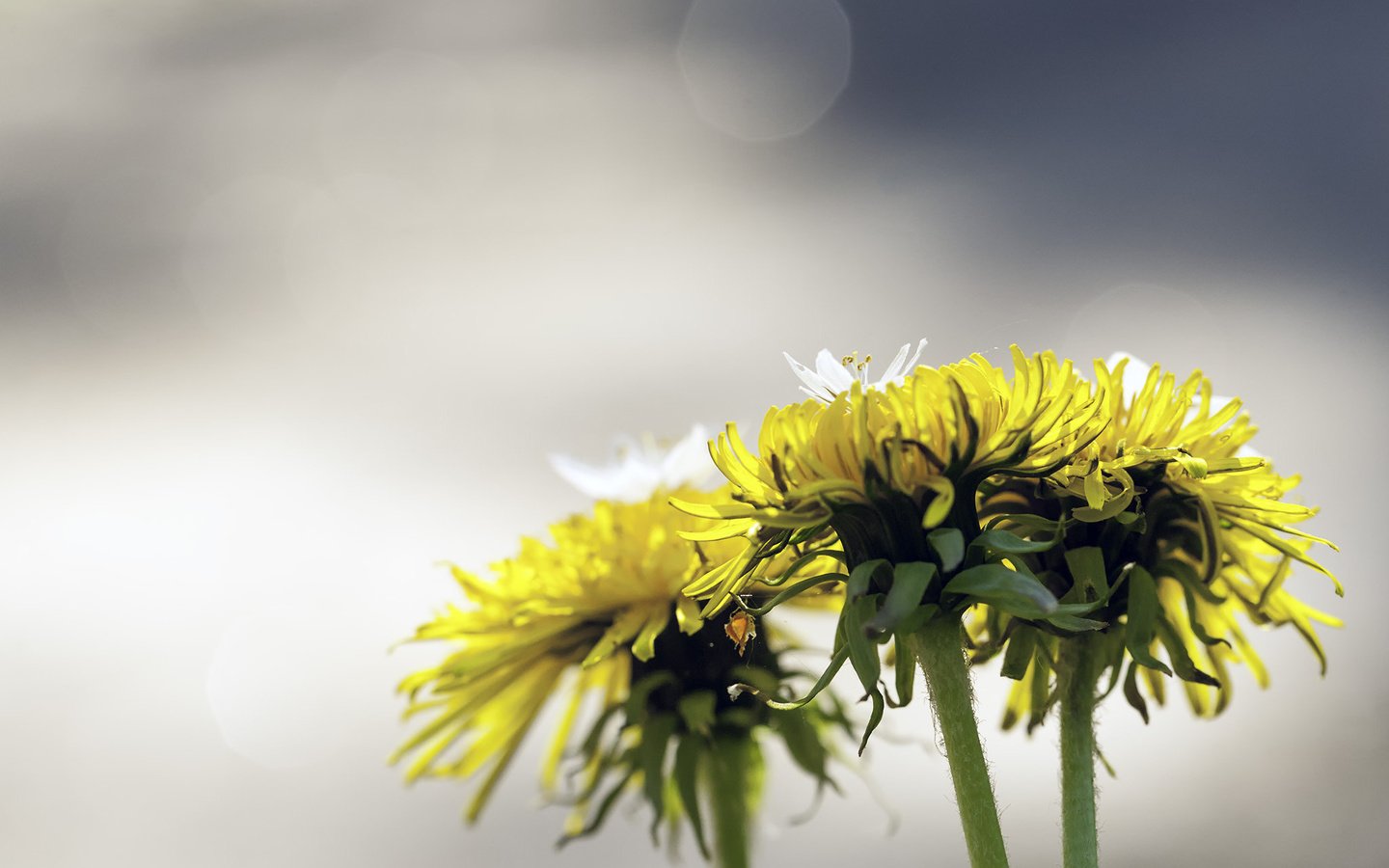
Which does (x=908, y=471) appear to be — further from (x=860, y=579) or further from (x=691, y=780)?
(x=691, y=780)

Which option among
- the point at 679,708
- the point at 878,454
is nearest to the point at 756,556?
the point at 878,454

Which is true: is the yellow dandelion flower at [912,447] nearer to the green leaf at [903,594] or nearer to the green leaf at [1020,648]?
the green leaf at [903,594]

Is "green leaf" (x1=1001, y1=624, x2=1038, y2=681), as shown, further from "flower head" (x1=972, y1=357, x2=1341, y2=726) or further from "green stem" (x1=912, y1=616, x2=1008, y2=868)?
"green stem" (x1=912, y1=616, x2=1008, y2=868)

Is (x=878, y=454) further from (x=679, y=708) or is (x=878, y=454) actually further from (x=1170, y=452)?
(x=679, y=708)

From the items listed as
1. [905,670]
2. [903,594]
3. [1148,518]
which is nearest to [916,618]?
[903,594]

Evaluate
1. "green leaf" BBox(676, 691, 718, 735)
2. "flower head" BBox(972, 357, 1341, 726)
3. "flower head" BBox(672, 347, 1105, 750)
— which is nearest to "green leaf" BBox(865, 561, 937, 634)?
"flower head" BBox(672, 347, 1105, 750)

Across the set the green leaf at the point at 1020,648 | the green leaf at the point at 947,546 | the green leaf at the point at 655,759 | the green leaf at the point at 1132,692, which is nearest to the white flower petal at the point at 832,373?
the green leaf at the point at 947,546

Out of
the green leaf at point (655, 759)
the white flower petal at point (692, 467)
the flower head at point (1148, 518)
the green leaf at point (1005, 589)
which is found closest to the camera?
the green leaf at point (1005, 589)
